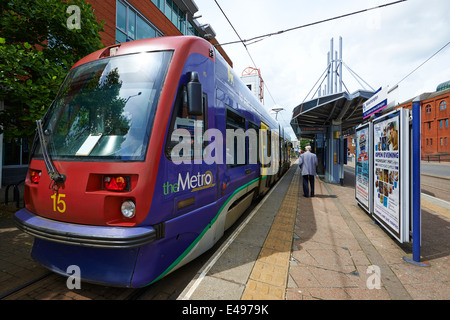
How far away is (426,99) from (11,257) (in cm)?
5837

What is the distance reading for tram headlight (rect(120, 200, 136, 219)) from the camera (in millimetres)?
2072

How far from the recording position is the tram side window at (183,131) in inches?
92.3

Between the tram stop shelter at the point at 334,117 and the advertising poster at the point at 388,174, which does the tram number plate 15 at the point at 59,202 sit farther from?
the tram stop shelter at the point at 334,117

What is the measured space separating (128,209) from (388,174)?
12.9ft

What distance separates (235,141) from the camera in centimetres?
407

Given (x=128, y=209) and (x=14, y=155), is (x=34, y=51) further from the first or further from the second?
(x=14, y=155)

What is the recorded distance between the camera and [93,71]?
268 centimetres

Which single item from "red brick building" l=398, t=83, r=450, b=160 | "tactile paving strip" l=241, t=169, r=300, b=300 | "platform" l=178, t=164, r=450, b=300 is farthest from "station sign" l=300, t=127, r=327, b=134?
"red brick building" l=398, t=83, r=450, b=160

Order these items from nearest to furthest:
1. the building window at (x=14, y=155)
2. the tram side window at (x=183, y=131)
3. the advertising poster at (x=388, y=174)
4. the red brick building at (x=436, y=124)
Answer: the tram side window at (x=183, y=131)
the advertising poster at (x=388, y=174)
the building window at (x=14, y=155)
the red brick building at (x=436, y=124)

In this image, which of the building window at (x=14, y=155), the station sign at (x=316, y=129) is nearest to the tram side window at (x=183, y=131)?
the building window at (x=14, y=155)

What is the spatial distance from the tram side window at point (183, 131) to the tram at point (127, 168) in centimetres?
1

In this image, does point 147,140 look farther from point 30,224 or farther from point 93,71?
point 30,224

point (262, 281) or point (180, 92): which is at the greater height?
point (180, 92)
